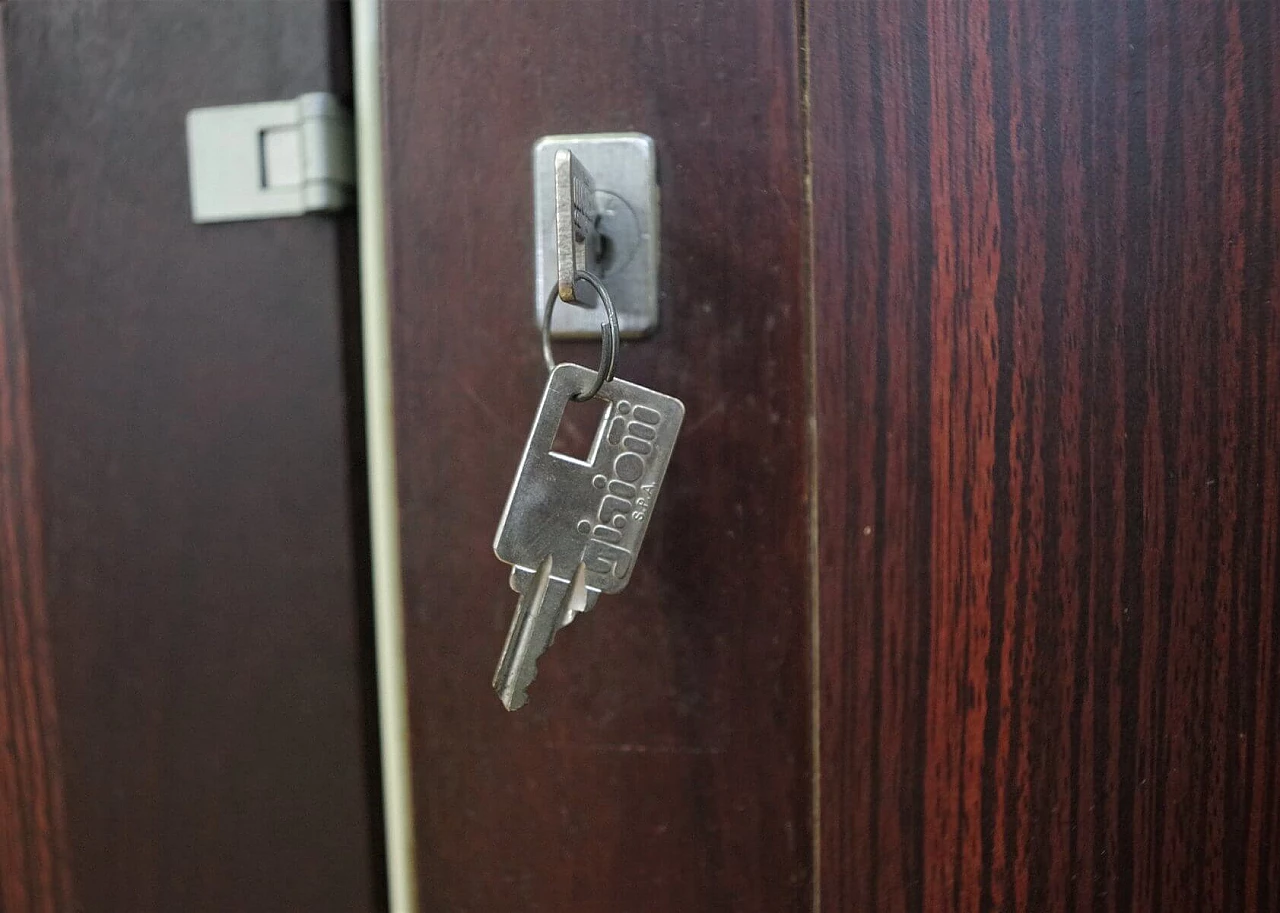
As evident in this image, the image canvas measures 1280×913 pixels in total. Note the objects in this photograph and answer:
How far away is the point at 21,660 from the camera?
0.35 metres

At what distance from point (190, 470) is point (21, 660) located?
13 cm

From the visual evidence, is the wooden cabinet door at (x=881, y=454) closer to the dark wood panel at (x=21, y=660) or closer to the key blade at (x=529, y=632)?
the key blade at (x=529, y=632)

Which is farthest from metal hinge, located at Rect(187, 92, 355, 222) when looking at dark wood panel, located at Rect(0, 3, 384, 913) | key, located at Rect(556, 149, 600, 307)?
key, located at Rect(556, 149, 600, 307)

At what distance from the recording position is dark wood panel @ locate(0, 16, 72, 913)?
339mm

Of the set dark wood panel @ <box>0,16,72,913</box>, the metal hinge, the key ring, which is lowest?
dark wood panel @ <box>0,16,72,913</box>

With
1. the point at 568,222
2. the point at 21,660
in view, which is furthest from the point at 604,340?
the point at 21,660

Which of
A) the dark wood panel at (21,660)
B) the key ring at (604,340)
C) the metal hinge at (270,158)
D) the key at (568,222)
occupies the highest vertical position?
the metal hinge at (270,158)

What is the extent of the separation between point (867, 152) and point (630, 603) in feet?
0.65

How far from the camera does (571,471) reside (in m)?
0.28

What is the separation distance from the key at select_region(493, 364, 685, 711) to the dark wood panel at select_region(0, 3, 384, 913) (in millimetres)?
92

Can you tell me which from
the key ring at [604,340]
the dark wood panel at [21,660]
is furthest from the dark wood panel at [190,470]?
the key ring at [604,340]

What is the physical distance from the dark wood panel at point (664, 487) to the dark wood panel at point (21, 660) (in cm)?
18

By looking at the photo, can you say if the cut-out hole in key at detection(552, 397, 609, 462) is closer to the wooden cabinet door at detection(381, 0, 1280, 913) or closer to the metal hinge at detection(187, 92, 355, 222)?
the wooden cabinet door at detection(381, 0, 1280, 913)

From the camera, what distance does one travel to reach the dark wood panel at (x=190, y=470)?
0.32m
